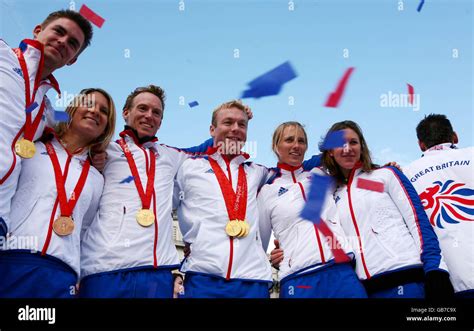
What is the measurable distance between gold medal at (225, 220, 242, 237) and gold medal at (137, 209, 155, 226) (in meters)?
0.63

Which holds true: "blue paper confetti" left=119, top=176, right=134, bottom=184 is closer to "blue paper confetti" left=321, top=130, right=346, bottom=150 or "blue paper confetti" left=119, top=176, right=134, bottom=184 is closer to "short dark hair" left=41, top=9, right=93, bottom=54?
"short dark hair" left=41, top=9, right=93, bottom=54

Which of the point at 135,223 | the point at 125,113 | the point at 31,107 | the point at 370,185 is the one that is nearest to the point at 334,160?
the point at 370,185

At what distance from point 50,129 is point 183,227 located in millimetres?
1410

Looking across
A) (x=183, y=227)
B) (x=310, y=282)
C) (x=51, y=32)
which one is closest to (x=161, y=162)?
(x=183, y=227)

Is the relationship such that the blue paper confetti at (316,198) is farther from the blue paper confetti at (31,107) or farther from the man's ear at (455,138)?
the blue paper confetti at (31,107)

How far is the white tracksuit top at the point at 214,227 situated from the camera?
3.58m

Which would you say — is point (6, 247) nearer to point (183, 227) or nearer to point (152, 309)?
point (152, 309)

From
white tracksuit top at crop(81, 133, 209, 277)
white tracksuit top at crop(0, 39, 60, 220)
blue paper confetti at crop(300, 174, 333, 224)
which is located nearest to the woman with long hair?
blue paper confetti at crop(300, 174, 333, 224)

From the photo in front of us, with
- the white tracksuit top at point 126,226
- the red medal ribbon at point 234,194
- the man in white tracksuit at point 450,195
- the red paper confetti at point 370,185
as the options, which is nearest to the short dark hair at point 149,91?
the white tracksuit top at point 126,226

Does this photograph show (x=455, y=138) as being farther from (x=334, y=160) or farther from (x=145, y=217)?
(x=145, y=217)

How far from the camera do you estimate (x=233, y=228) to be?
3.65 m

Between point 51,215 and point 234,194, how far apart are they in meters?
1.52

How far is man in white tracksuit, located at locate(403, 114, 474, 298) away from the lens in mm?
3775

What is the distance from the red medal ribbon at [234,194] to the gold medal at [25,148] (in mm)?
1568
